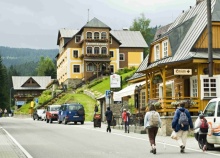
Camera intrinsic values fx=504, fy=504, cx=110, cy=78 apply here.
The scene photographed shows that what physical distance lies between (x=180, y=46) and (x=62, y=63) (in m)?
75.3

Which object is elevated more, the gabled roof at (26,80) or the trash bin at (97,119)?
the gabled roof at (26,80)

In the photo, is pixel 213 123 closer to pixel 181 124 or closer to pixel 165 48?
pixel 181 124

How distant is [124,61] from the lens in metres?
105

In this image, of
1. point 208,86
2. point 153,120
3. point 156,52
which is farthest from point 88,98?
point 153,120

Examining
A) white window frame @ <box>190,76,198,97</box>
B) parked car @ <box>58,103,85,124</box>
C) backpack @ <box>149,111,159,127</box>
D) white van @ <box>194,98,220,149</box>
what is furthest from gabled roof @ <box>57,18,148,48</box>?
backpack @ <box>149,111,159,127</box>

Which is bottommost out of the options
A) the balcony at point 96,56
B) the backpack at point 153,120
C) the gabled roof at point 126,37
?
the backpack at point 153,120

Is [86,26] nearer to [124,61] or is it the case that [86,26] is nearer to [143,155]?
[124,61]

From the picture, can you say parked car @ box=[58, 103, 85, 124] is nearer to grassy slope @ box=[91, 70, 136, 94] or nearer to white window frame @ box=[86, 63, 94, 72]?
grassy slope @ box=[91, 70, 136, 94]

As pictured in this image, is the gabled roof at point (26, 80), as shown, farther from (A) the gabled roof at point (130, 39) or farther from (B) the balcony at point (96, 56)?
(B) the balcony at point (96, 56)

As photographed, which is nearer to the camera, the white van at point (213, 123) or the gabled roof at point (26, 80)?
the white van at point (213, 123)

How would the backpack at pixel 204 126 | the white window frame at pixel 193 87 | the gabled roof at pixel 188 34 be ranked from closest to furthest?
the backpack at pixel 204 126, the gabled roof at pixel 188 34, the white window frame at pixel 193 87

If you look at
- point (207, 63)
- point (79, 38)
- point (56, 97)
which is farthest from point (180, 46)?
point (79, 38)

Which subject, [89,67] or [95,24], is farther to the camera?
[89,67]

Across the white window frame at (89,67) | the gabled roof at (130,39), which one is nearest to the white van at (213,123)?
the white window frame at (89,67)
